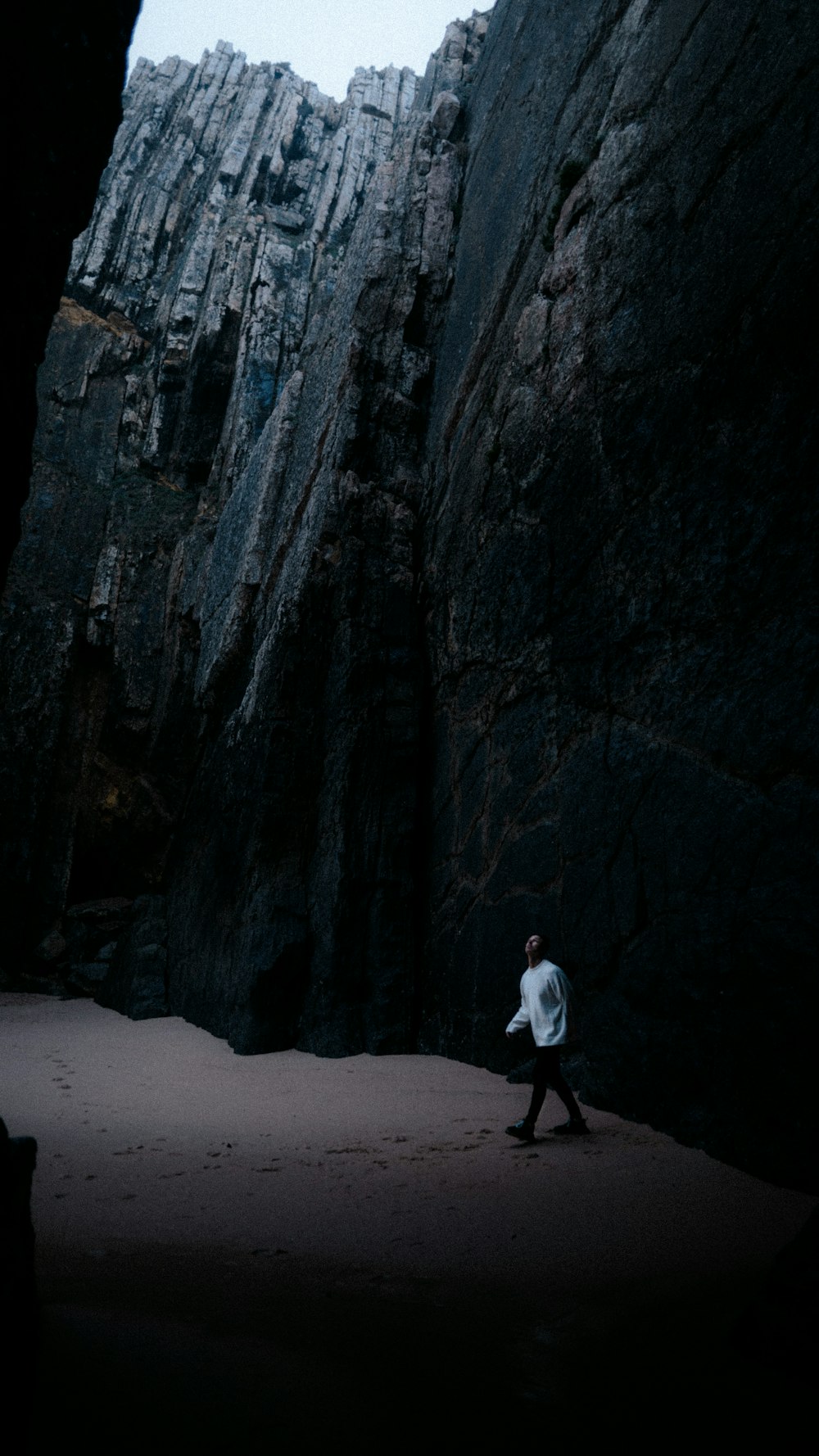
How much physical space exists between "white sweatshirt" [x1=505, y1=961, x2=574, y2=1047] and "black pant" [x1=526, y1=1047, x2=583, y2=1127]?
61 mm

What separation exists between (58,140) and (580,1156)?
18.6 ft

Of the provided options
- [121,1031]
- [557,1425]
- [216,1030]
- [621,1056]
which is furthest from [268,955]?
[557,1425]

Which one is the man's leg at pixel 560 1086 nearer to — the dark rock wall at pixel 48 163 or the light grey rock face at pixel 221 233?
the dark rock wall at pixel 48 163

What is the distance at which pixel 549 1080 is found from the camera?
18.2 feet

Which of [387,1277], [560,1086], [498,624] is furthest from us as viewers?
[498,624]

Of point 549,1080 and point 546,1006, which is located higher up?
point 546,1006

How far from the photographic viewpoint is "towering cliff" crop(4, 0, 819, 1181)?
525cm

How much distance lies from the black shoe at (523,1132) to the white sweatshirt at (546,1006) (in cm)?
53

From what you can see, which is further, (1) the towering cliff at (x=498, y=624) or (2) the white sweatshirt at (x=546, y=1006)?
(2) the white sweatshirt at (x=546, y=1006)

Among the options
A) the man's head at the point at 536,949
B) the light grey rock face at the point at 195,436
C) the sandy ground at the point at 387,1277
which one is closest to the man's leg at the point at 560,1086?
the sandy ground at the point at 387,1277

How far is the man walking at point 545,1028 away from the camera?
5328 millimetres

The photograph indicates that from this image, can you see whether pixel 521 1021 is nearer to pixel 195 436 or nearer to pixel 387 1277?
pixel 387 1277

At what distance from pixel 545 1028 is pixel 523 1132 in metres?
0.69

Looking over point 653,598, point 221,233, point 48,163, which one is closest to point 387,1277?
point 48,163
